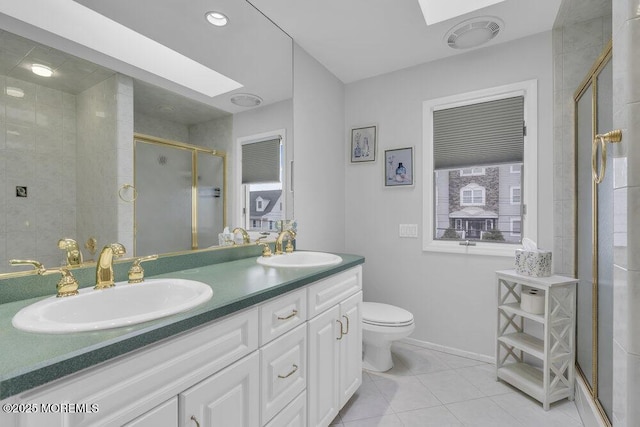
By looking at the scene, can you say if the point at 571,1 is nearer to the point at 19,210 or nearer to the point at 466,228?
the point at 466,228

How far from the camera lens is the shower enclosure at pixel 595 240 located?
140 centimetres

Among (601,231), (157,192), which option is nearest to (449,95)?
(601,231)

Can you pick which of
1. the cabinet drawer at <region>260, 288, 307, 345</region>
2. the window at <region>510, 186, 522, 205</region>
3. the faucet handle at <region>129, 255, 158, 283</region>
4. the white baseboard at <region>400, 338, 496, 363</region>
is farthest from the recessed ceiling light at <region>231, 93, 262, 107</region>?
the white baseboard at <region>400, 338, 496, 363</region>

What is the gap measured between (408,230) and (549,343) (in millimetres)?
1180

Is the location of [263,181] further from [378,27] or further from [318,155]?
[378,27]

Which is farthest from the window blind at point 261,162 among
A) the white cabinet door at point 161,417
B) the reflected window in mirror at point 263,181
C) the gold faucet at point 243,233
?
the white cabinet door at point 161,417

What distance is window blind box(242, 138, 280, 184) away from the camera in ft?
5.98

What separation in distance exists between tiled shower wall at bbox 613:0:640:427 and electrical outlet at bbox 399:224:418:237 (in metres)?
1.56

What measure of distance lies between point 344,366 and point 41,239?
1.49m

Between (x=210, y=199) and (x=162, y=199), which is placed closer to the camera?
(x=162, y=199)

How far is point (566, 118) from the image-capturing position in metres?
1.99

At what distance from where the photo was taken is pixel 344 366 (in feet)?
5.44

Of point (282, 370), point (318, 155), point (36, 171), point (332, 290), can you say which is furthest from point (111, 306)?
point (318, 155)

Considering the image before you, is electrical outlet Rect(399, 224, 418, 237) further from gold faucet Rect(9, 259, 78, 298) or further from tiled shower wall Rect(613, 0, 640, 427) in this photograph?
gold faucet Rect(9, 259, 78, 298)
